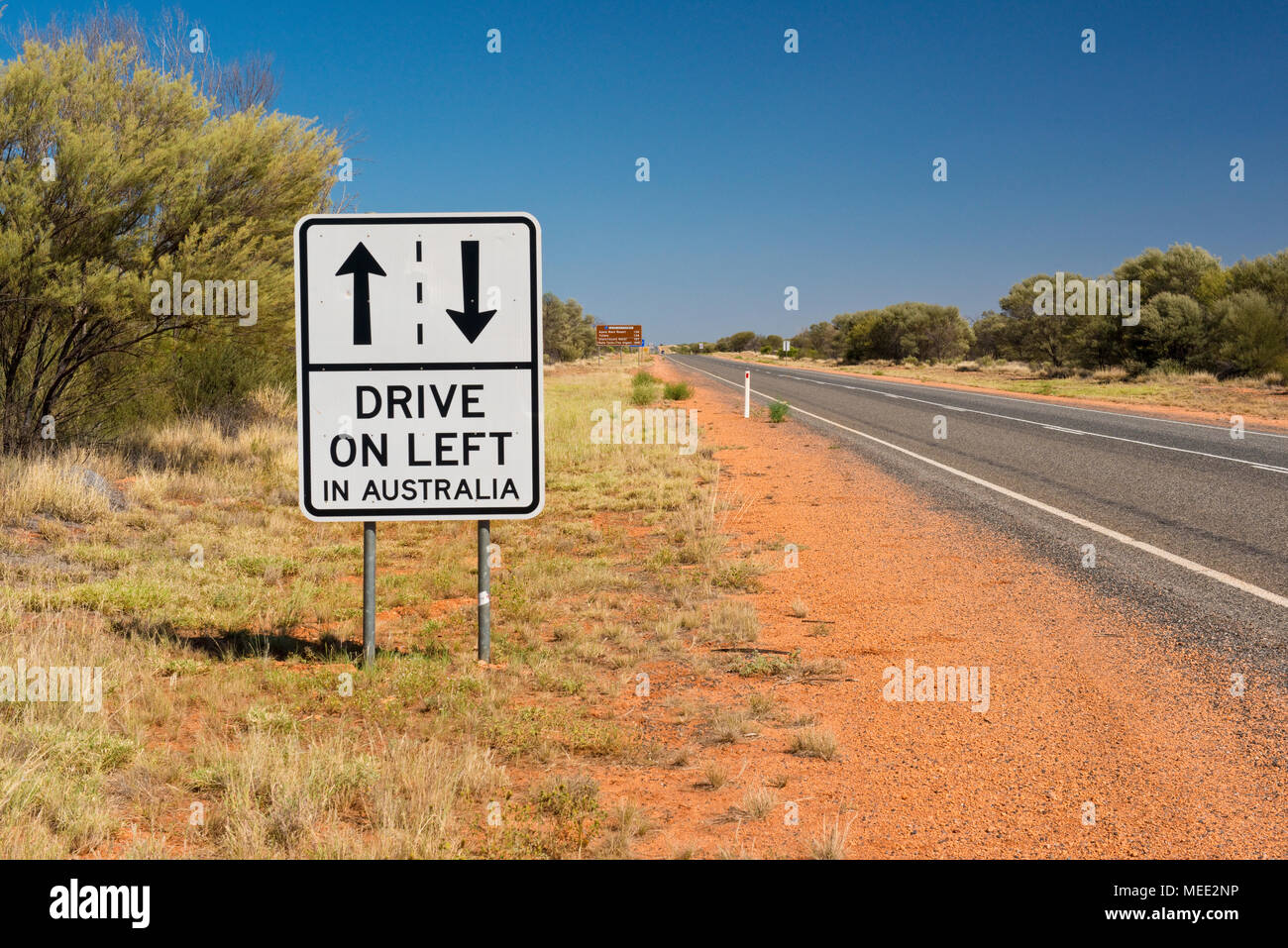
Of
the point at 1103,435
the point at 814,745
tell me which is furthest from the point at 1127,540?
the point at 1103,435

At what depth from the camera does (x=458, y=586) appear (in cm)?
709

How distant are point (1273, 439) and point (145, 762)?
18596mm

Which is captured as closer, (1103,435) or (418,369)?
(418,369)

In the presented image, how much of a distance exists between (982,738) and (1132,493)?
7.88 meters

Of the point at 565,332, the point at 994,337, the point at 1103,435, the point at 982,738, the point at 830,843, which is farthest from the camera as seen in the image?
the point at 565,332

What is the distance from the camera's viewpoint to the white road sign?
494 cm

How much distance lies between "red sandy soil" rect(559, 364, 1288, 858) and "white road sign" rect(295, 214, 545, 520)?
1557mm

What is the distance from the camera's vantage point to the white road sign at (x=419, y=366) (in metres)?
4.94

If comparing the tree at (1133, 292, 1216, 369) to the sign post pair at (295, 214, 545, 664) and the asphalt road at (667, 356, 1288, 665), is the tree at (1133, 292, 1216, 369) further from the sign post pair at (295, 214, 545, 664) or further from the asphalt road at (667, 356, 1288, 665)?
the sign post pair at (295, 214, 545, 664)

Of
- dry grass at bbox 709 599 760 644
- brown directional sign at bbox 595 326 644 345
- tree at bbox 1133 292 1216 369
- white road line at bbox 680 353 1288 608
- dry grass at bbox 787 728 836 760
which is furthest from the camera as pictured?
brown directional sign at bbox 595 326 644 345

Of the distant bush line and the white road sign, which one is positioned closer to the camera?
the white road sign

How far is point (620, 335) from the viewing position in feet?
201

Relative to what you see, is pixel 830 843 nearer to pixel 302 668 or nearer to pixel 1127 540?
pixel 302 668

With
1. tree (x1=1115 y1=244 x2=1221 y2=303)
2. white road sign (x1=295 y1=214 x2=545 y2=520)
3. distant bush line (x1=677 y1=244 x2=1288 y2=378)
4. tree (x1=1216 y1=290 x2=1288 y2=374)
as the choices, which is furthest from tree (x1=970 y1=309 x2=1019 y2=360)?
white road sign (x1=295 y1=214 x2=545 y2=520)
